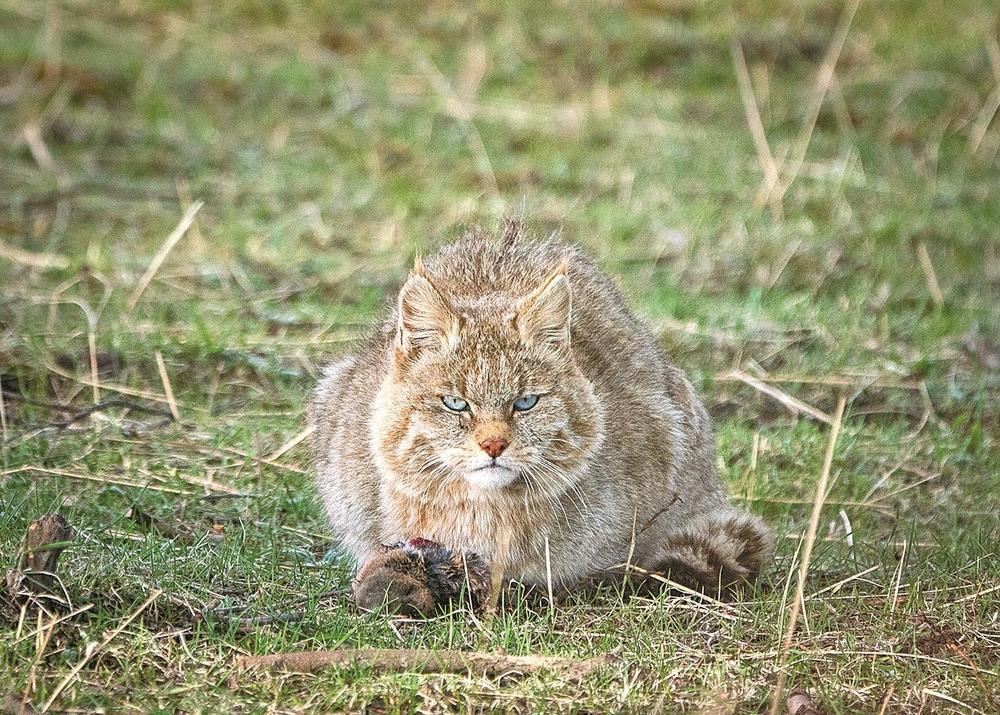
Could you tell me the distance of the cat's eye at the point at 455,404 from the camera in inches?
162

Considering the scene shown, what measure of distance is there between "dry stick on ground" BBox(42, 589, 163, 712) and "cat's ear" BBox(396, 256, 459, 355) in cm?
99

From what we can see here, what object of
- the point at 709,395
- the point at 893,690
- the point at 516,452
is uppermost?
the point at 516,452

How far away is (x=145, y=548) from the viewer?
434 centimetres

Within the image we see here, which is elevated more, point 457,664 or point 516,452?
point 516,452

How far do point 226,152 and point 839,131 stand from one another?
3.87m

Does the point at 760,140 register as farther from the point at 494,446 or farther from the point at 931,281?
the point at 494,446

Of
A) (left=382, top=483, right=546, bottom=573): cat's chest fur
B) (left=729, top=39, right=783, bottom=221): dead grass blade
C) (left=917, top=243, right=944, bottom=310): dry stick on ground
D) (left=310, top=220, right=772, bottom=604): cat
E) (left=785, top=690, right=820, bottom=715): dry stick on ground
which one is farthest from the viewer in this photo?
(left=729, top=39, right=783, bottom=221): dead grass blade

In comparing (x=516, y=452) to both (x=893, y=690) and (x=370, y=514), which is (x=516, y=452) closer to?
(x=370, y=514)

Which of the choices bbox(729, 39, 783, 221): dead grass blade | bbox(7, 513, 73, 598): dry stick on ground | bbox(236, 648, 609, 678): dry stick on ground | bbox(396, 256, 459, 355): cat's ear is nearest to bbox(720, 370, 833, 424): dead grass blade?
bbox(729, 39, 783, 221): dead grass blade

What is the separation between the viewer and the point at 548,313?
13.8ft

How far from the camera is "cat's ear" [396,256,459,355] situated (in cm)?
417

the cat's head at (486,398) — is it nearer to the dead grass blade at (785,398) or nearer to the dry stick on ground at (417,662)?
the dry stick on ground at (417,662)

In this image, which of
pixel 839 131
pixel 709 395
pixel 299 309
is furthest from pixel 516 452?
pixel 839 131

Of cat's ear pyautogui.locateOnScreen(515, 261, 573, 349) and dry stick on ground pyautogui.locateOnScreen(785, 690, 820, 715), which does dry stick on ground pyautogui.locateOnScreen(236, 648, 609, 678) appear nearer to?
dry stick on ground pyautogui.locateOnScreen(785, 690, 820, 715)
